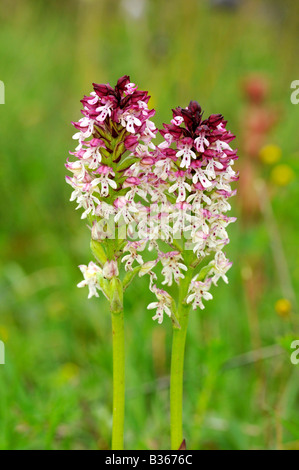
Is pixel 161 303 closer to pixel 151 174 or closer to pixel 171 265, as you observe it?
pixel 171 265

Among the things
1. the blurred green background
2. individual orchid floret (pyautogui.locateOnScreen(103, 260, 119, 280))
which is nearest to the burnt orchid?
individual orchid floret (pyautogui.locateOnScreen(103, 260, 119, 280))

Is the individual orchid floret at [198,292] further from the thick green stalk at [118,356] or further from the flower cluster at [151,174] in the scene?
the thick green stalk at [118,356]

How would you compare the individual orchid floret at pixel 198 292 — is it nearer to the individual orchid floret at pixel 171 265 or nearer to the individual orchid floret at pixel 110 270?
the individual orchid floret at pixel 171 265

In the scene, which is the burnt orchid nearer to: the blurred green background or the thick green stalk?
the thick green stalk

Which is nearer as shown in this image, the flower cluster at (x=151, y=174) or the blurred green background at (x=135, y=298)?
Answer: the flower cluster at (x=151, y=174)

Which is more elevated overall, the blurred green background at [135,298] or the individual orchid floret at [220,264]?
the blurred green background at [135,298]

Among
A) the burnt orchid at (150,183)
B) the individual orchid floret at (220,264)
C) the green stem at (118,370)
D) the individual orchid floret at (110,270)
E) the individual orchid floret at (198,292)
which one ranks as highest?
the burnt orchid at (150,183)

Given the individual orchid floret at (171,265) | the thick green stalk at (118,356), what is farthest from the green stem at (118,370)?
the individual orchid floret at (171,265)

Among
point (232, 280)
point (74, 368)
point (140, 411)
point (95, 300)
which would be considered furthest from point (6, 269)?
point (140, 411)
